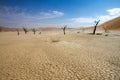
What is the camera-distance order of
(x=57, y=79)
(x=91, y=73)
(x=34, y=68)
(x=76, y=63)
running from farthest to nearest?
(x=76, y=63), (x=34, y=68), (x=91, y=73), (x=57, y=79)

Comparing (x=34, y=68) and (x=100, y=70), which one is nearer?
(x=100, y=70)

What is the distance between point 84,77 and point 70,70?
54.4 inches

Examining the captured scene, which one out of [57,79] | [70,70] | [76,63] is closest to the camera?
[57,79]

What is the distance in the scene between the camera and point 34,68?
28.4ft

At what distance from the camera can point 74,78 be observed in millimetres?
6898

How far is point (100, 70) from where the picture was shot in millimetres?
7848

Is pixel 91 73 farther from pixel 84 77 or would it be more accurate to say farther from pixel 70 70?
pixel 70 70

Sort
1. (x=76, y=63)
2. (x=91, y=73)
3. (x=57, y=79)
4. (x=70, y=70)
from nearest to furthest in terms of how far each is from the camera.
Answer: (x=57, y=79) < (x=91, y=73) < (x=70, y=70) < (x=76, y=63)

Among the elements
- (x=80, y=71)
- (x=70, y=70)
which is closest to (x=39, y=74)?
(x=70, y=70)

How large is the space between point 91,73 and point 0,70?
6909 millimetres

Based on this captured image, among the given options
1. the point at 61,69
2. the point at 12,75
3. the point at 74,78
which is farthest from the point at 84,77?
the point at 12,75

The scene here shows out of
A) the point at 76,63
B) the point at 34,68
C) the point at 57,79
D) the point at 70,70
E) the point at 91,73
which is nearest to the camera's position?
the point at 57,79

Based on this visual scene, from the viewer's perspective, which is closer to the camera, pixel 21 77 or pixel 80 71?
pixel 21 77

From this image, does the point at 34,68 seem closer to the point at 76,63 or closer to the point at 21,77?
the point at 21,77
